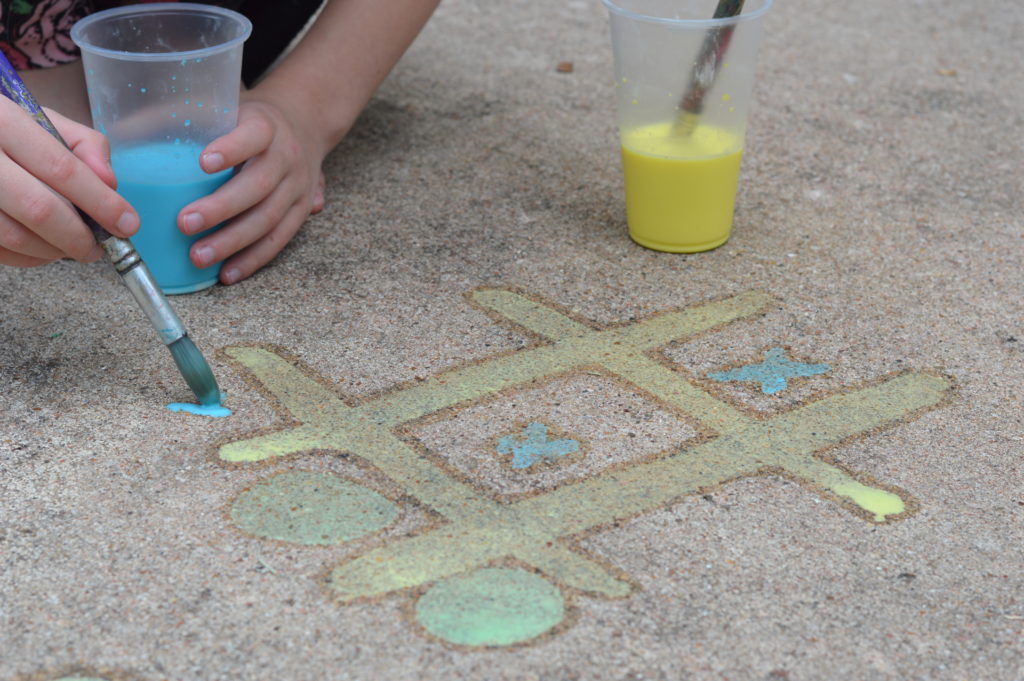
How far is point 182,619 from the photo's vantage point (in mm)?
849

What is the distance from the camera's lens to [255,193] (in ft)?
4.24

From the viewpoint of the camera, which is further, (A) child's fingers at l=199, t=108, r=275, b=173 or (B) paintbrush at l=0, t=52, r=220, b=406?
(A) child's fingers at l=199, t=108, r=275, b=173

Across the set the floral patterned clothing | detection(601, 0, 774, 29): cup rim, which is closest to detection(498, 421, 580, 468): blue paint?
detection(601, 0, 774, 29): cup rim

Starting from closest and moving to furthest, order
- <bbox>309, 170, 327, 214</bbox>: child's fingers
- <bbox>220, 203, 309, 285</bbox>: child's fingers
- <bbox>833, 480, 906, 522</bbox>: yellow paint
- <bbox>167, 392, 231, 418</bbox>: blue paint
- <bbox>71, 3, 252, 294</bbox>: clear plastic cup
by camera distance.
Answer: <bbox>833, 480, 906, 522</bbox>: yellow paint < <bbox>167, 392, 231, 418</bbox>: blue paint < <bbox>71, 3, 252, 294</bbox>: clear plastic cup < <bbox>220, 203, 309, 285</bbox>: child's fingers < <bbox>309, 170, 327, 214</bbox>: child's fingers

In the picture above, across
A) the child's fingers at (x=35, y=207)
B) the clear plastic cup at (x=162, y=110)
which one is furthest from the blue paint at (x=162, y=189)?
the child's fingers at (x=35, y=207)

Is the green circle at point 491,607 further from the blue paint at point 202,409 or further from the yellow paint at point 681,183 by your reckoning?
the yellow paint at point 681,183

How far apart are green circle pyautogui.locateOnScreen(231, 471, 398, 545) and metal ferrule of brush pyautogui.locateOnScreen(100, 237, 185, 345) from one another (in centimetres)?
19

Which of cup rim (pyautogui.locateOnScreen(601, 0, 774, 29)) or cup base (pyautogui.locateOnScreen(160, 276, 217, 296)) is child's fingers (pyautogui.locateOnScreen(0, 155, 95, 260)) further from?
cup rim (pyautogui.locateOnScreen(601, 0, 774, 29))

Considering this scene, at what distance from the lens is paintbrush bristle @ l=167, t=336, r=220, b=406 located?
1.08 m

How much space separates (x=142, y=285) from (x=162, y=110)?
267mm

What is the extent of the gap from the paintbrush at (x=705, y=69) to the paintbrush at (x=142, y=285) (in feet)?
2.10

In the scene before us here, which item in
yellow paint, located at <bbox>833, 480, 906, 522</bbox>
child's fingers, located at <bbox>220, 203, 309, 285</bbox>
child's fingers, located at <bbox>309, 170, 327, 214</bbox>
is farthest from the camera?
child's fingers, located at <bbox>309, 170, 327, 214</bbox>

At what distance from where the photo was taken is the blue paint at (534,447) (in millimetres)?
1045

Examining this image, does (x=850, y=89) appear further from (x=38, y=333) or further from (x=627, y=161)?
(x=38, y=333)
